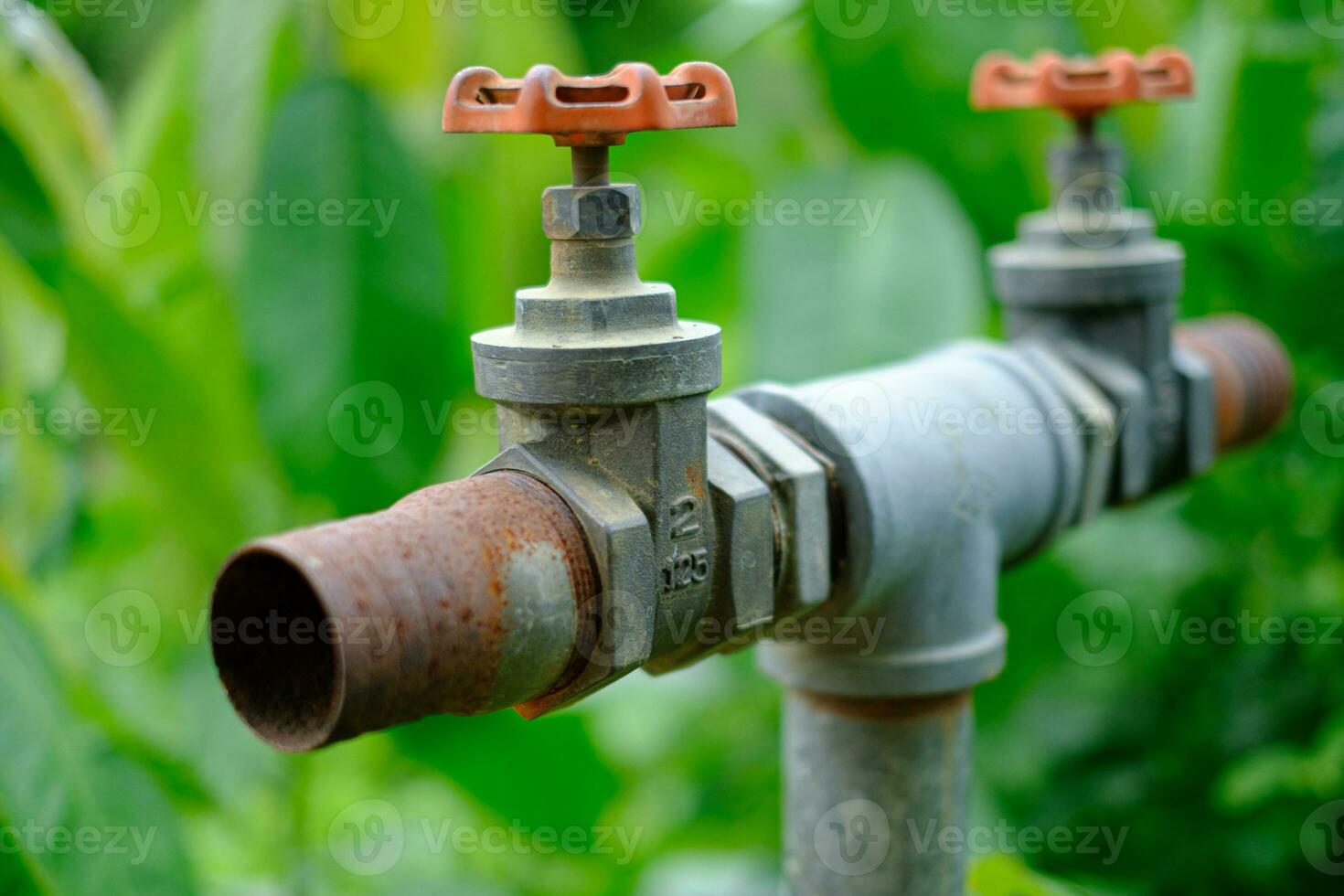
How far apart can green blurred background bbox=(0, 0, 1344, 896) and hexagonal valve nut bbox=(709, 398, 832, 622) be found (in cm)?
42

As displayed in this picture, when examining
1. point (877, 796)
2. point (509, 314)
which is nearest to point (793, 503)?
point (877, 796)

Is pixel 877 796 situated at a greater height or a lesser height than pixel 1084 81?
lesser

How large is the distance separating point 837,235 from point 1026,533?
1.42 ft

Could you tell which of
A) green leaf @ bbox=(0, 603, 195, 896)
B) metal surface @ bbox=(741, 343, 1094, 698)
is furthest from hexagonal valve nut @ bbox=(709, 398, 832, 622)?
green leaf @ bbox=(0, 603, 195, 896)

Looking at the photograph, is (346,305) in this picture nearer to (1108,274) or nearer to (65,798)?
(65,798)

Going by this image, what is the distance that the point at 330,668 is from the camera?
0.44m

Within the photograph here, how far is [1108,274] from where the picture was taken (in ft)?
2.72

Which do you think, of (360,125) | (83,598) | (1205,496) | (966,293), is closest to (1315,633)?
(1205,496)

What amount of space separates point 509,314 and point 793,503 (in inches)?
25.8

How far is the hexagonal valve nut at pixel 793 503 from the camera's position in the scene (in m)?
0.58

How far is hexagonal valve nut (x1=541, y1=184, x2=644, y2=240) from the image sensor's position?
52 cm

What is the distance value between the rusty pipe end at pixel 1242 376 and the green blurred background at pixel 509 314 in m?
0.18

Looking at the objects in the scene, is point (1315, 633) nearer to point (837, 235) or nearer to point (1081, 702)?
point (1081, 702)

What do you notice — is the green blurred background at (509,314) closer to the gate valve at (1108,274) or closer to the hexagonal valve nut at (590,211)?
the gate valve at (1108,274)
